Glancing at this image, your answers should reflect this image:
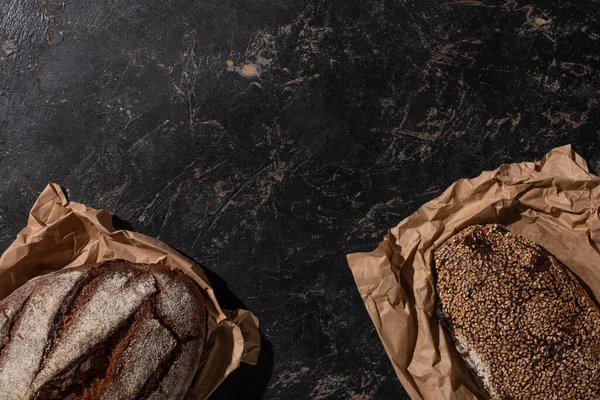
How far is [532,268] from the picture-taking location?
1991 millimetres

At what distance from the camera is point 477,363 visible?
80.4 inches

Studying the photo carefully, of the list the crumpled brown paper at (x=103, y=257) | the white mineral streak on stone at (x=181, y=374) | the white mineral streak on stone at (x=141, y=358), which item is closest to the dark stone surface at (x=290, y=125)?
the crumpled brown paper at (x=103, y=257)

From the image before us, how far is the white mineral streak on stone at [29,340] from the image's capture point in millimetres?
1849

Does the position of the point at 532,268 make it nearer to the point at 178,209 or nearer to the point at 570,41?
the point at 570,41

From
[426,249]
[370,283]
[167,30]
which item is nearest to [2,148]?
[167,30]

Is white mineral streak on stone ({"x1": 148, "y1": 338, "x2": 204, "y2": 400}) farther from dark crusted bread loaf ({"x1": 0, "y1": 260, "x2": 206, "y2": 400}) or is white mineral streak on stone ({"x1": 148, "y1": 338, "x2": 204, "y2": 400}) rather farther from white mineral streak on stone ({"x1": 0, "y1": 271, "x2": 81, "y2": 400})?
white mineral streak on stone ({"x1": 0, "y1": 271, "x2": 81, "y2": 400})

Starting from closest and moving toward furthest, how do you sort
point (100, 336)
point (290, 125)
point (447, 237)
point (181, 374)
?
point (100, 336), point (181, 374), point (447, 237), point (290, 125)

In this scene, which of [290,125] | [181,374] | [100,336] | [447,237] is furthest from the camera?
[290,125]

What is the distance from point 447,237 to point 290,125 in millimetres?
736

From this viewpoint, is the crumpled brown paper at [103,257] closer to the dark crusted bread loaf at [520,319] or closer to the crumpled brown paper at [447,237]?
the crumpled brown paper at [447,237]

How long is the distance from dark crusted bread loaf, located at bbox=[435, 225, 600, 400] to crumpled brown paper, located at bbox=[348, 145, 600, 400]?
9 centimetres

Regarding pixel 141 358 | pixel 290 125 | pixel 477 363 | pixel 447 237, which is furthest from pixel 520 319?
pixel 141 358

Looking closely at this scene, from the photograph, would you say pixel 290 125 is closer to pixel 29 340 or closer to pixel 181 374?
pixel 181 374

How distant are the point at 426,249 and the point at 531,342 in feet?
1.56
